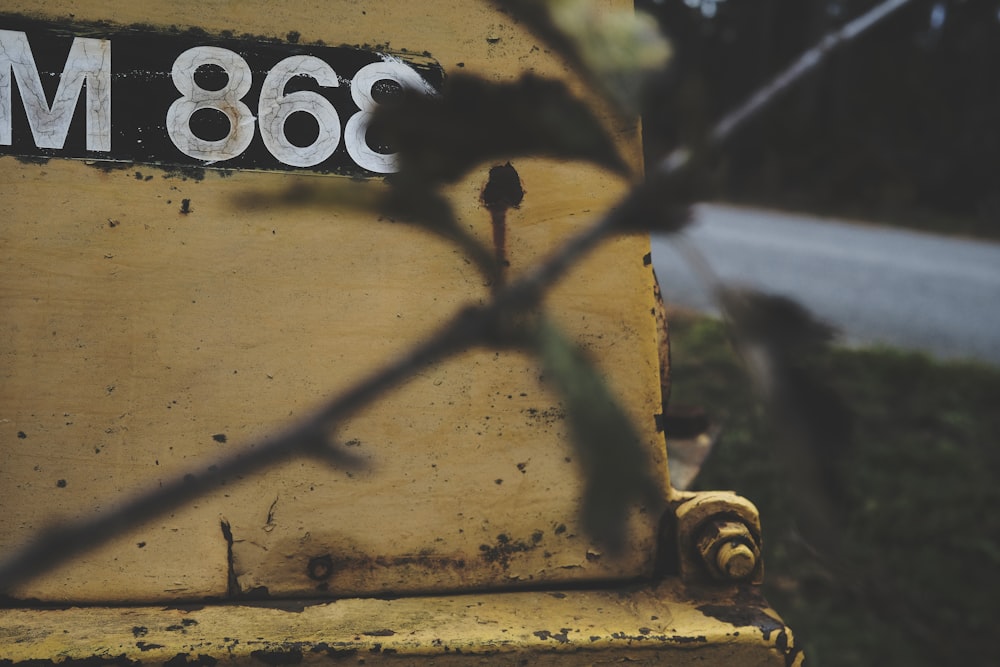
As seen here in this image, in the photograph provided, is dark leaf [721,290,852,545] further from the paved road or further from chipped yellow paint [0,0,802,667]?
the paved road

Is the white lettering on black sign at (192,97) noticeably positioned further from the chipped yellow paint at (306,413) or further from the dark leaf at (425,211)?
the dark leaf at (425,211)

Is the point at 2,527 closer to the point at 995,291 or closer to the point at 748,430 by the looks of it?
the point at 748,430

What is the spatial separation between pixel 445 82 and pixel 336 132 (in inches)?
30.8

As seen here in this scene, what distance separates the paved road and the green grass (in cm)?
42

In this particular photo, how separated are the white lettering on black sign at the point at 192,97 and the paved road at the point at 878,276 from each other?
2880 mm

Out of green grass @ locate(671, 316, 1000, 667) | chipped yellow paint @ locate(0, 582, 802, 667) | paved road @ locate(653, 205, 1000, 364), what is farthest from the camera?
paved road @ locate(653, 205, 1000, 364)

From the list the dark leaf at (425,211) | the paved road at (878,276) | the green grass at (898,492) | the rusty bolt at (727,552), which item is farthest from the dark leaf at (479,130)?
the paved road at (878,276)

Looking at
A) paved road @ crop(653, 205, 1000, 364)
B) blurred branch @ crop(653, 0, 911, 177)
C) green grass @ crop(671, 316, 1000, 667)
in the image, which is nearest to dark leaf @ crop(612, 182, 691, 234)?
blurred branch @ crop(653, 0, 911, 177)

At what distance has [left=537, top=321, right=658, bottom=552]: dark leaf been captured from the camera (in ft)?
0.78

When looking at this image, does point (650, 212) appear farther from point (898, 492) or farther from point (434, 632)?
point (898, 492)

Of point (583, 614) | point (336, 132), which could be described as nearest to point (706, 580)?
point (583, 614)

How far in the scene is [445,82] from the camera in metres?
0.25

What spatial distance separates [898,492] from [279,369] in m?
2.67

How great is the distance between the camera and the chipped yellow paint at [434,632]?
851 mm
